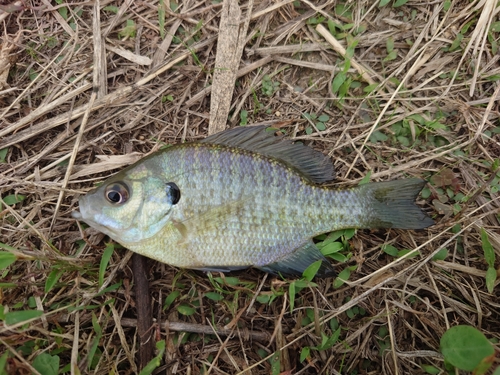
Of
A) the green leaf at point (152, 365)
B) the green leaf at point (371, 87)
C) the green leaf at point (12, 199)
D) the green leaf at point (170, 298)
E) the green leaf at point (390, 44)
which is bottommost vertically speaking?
the green leaf at point (152, 365)

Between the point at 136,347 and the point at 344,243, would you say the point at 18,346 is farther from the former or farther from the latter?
the point at 344,243

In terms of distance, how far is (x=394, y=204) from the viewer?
9.45ft

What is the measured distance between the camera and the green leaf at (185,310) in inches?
112

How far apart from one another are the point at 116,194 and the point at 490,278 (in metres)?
3.09

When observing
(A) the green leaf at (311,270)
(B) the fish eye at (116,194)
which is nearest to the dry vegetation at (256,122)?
(A) the green leaf at (311,270)

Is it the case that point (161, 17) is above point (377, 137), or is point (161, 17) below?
above

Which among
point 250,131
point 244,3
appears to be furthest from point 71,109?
point 244,3

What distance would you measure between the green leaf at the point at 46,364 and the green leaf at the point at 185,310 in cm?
94

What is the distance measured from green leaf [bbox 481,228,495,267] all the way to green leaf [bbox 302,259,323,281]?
1365 millimetres

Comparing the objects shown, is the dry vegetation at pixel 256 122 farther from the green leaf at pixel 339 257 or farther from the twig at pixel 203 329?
the green leaf at pixel 339 257

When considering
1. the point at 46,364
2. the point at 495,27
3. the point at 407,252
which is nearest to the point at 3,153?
the point at 46,364

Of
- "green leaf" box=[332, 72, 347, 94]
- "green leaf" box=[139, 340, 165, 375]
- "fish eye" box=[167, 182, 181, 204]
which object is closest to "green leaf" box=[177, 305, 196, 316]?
"green leaf" box=[139, 340, 165, 375]

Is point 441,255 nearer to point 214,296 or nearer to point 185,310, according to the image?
point 214,296

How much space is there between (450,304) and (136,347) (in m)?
2.67
